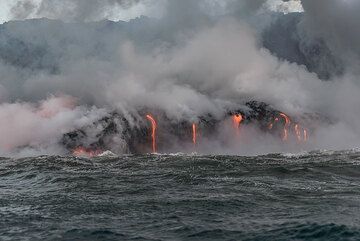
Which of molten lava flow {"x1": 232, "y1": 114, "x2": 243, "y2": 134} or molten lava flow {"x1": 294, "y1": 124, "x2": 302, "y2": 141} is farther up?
molten lava flow {"x1": 232, "y1": 114, "x2": 243, "y2": 134}

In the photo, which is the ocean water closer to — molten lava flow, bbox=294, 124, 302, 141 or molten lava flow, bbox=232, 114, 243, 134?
molten lava flow, bbox=232, 114, 243, 134

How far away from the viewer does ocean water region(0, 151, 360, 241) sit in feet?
88.6

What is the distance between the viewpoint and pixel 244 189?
137 feet

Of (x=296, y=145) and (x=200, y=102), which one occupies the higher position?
(x=200, y=102)

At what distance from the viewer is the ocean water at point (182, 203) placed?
2702 cm

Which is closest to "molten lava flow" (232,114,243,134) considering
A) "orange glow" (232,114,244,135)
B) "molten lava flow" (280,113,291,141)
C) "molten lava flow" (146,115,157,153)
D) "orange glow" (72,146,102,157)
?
"orange glow" (232,114,244,135)

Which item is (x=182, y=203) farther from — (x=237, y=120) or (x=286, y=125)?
(x=286, y=125)

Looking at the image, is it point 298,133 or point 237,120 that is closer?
point 237,120

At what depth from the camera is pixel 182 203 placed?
35.4 meters

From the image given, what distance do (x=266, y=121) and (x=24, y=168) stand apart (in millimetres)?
65686

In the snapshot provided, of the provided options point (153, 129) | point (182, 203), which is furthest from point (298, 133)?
point (182, 203)

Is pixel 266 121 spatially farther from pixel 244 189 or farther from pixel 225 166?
pixel 244 189

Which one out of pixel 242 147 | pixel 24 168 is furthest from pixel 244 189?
pixel 242 147

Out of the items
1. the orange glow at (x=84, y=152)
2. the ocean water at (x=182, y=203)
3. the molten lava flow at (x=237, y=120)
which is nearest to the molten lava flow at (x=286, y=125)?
the molten lava flow at (x=237, y=120)
